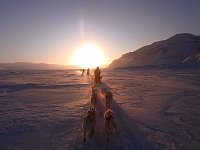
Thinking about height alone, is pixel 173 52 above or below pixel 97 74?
above

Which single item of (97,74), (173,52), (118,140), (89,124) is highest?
(173,52)

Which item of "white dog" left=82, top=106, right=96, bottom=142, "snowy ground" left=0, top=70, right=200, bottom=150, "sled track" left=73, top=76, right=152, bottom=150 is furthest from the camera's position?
"white dog" left=82, top=106, right=96, bottom=142

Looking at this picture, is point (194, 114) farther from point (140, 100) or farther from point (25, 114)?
point (25, 114)

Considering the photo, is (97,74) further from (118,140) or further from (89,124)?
(118,140)

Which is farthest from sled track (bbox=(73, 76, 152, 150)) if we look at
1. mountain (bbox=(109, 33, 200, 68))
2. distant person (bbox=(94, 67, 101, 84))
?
mountain (bbox=(109, 33, 200, 68))

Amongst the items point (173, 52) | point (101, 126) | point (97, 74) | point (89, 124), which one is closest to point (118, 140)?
point (89, 124)

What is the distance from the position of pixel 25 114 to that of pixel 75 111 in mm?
2389

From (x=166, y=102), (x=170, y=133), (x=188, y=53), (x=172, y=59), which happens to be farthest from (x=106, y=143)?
(x=188, y=53)

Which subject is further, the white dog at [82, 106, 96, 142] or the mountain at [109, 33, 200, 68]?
the mountain at [109, 33, 200, 68]

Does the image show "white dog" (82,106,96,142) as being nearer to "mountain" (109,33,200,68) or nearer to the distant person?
the distant person

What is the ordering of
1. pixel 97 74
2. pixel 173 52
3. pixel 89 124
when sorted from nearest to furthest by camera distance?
pixel 89 124
pixel 97 74
pixel 173 52

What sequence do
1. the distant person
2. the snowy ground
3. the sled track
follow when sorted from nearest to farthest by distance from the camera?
the sled track
the snowy ground
the distant person

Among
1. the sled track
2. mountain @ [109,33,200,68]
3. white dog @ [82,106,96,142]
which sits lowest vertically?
the sled track

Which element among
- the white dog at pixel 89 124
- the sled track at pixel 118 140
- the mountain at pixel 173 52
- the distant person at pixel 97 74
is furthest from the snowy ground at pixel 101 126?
the mountain at pixel 173 52
